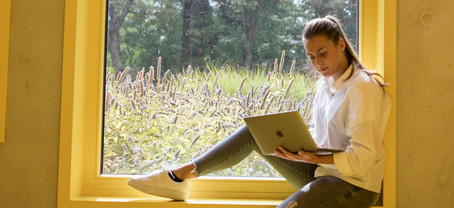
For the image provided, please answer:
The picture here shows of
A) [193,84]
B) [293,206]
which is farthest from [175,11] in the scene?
[293,206]

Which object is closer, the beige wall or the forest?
the beige wall

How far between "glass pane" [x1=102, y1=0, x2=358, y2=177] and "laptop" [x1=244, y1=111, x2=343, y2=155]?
460mm

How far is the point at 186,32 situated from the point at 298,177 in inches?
35.8

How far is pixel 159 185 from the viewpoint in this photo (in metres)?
2.21

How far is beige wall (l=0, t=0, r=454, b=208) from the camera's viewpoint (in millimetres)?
2203

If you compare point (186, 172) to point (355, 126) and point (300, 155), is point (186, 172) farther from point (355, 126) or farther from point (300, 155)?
point (355, 126)

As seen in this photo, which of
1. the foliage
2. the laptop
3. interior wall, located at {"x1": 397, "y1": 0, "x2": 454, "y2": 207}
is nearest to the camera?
the laptop

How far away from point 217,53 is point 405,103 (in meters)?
0.93

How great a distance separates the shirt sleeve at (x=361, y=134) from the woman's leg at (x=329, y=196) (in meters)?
0.07

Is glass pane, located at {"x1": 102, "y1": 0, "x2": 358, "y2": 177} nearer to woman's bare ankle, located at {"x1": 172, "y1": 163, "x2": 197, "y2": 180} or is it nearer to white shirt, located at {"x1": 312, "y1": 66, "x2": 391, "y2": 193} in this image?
woman's bare ankle, located at {"x1": 172, "y1": 163, "x2": 197, "y2": 180}

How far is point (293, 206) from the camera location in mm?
1875

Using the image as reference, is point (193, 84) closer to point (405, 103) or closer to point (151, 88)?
point (151, 88)

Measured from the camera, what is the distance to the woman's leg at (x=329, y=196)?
1.87 metres

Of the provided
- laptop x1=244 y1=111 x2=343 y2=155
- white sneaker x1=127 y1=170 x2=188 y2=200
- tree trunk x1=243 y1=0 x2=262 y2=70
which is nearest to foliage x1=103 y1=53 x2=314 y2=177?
tree trunk x1=243 y1=0 x2=262 y2=70
